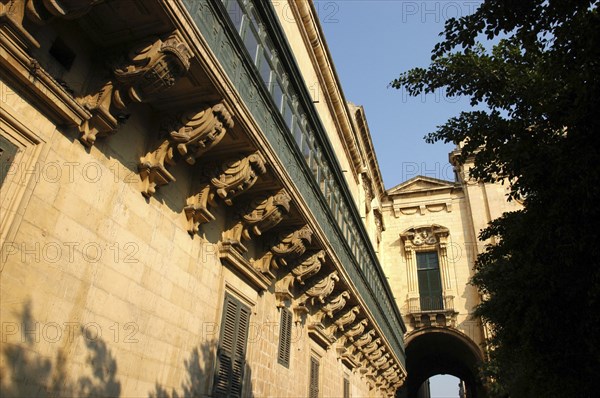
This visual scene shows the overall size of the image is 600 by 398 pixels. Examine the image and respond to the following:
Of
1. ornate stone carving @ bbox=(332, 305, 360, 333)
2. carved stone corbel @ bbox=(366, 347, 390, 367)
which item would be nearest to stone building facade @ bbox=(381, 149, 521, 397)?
carved stone corbel @ bbox=(366, 347, 390, 367)

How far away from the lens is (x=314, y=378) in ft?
41.1

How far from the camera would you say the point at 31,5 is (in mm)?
4262

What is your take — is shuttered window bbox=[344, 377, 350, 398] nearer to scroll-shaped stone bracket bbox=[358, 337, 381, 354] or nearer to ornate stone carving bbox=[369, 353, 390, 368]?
scroll-shaped stone bracket bbox=[358, 337, 381, 354]

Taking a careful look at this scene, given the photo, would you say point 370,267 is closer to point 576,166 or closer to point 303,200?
point 303,200

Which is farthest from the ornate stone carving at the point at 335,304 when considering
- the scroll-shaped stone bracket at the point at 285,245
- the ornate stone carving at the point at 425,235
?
the ornate stone carving at the point at 425,235

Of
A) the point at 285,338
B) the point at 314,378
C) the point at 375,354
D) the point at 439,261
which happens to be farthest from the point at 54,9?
the point at 439,261

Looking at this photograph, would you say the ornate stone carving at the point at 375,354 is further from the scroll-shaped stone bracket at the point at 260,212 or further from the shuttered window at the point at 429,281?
the scroll-shaped stone bracket at the point at 260,212

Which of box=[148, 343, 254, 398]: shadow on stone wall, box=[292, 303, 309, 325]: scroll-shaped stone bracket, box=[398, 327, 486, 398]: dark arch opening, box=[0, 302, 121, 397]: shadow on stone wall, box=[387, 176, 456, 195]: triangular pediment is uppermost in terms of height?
box=[387, 176, 456, 195]: triangular pediment

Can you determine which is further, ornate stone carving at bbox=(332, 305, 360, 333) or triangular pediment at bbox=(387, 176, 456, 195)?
triangular pediment at bbox=(387, 176, 456, 195)

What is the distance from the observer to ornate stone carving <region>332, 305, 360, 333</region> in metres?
14.4

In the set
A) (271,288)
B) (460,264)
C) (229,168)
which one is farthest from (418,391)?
(229,168)

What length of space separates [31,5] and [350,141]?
1693 cm

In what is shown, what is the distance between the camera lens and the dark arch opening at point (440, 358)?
2911 cm

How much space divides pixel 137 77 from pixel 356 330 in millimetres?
12578
